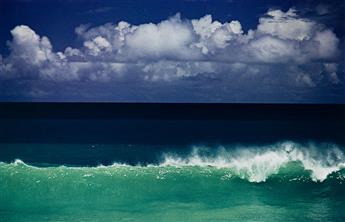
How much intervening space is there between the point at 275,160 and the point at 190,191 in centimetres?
118

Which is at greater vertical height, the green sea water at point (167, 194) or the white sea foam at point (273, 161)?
the white sea foam at point (273, 161)

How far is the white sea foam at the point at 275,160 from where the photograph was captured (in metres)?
4.53

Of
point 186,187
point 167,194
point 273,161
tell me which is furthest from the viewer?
point 273,161

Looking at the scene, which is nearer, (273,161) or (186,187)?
(186,187)

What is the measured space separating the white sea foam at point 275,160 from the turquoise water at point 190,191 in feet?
0.03

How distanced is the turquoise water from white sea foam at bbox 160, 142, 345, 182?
11mm

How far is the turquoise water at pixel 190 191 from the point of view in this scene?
3646 millimetres

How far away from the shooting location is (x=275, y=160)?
4.86 m

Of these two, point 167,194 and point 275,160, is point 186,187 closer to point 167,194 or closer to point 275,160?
point 167,194

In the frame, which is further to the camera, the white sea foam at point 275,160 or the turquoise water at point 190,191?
the white sea foam at point 275,160

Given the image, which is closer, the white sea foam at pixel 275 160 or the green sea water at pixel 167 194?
the green sea water at pixel 167 194

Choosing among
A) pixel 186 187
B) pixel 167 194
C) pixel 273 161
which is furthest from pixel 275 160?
pixel 167 194

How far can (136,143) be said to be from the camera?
805 centimetres

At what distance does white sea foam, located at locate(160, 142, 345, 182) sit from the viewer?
4.53 m
